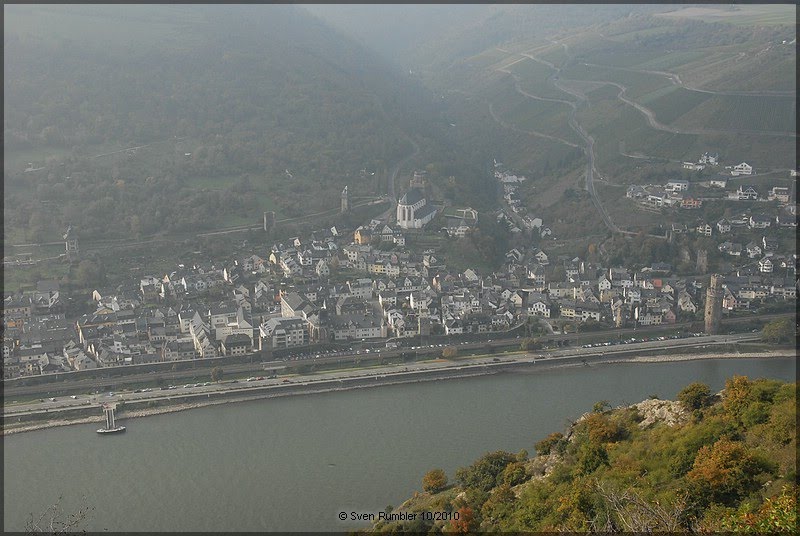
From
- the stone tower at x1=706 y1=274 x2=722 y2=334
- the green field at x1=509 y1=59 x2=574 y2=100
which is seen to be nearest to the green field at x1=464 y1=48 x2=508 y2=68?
the green field at x1=509 y1=59 x2=574 y2=100

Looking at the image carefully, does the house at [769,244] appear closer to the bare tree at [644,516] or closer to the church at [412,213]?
the church at [412,213]

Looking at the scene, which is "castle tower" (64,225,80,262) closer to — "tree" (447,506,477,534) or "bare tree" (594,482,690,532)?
"tree" (447,506,477,534)

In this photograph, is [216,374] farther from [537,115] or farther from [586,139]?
[537,115]

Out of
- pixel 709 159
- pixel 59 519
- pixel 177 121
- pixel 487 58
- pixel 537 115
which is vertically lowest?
pixel 59 519

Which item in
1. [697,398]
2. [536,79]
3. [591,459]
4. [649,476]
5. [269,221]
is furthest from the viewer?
[536,79]

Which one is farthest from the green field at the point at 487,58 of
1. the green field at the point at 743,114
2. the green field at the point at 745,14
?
the green field at the point at 743,114

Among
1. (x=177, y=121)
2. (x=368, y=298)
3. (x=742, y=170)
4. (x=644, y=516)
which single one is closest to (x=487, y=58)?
(x=177, y=121)
